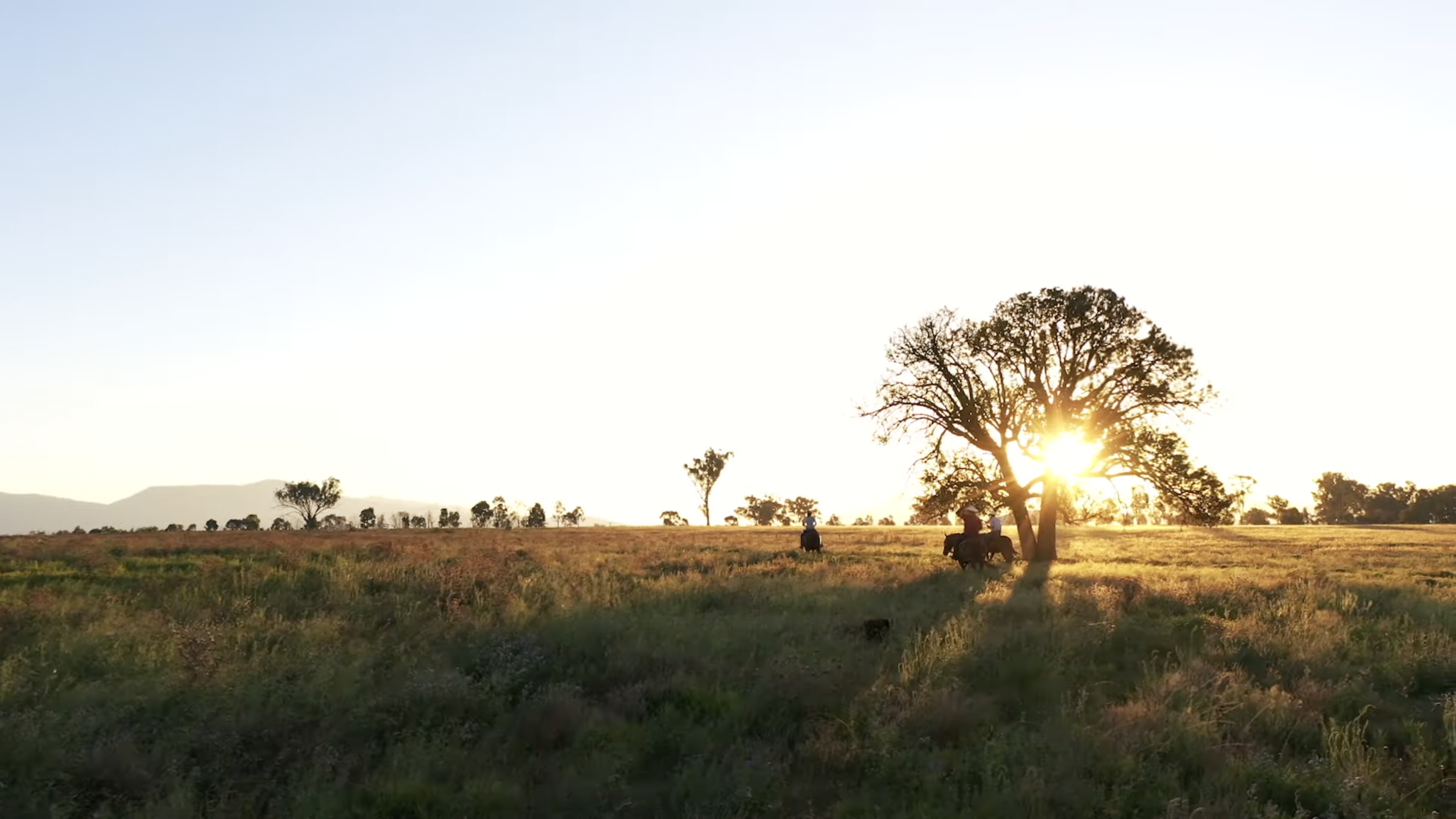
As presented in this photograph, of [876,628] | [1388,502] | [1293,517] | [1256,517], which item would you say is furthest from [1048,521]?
[1388,502]

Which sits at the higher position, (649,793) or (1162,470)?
(1162,470)

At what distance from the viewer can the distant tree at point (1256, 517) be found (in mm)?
123688

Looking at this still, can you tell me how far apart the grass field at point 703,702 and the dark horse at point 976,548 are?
8.04 meters

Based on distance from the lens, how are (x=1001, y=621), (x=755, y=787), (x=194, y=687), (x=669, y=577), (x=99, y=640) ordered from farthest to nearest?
(x=669, y=577), (x=1001, y=621), (x=99, y=640), (x=194, y=687), (x=755, y=787)

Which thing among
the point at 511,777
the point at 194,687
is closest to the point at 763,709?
the point at 511,777

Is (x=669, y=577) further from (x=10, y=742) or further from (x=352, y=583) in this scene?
(x=10, y=742)

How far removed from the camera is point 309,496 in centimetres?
11300

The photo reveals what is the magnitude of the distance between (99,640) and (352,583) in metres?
4.63

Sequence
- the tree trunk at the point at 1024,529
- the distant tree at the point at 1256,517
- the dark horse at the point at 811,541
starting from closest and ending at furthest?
the tree trunk at the point at 1024,529, the dark horse at the point at 811,541, the distant tree at the point at 1256,517

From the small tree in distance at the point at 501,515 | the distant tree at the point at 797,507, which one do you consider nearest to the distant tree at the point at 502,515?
the small tree in distance at the point at 501,515

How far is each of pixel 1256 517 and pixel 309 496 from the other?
139764 mm

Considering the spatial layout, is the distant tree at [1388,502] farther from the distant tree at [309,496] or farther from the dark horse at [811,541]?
the distant tree at [309,496]

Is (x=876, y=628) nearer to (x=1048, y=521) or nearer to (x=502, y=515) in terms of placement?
(x=1048, y=521)

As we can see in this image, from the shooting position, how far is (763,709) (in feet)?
29.0
